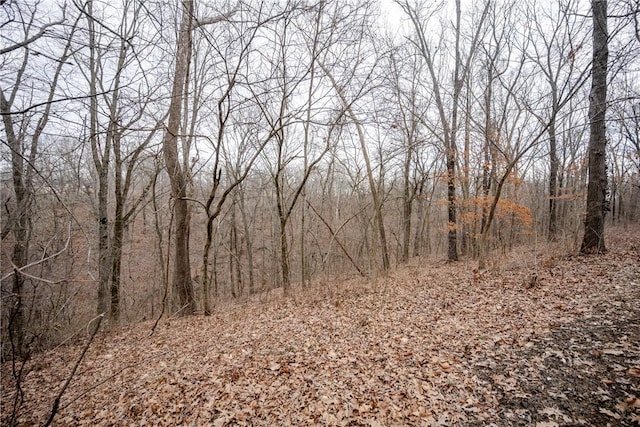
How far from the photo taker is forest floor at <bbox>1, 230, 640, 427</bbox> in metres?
3.09

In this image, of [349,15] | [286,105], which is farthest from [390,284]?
[349,15]

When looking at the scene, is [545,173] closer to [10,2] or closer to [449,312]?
[449,312]

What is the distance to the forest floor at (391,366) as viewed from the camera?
3.09 metres

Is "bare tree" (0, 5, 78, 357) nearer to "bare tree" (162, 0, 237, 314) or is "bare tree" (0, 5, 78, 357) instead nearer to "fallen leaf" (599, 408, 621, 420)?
"bare tree" (162, 0, 237, 314)

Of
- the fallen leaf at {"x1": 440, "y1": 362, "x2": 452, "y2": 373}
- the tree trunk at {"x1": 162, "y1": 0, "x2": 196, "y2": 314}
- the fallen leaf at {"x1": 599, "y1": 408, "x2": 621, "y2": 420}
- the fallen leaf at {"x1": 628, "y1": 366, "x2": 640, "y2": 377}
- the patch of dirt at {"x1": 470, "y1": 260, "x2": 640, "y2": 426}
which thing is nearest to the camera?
the fallen leaf at {"x1": 599, "y1": 408, "x2": 621, "y2": 420}

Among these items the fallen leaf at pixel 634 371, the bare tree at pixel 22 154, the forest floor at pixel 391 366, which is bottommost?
the forest floor at pixel 391 366

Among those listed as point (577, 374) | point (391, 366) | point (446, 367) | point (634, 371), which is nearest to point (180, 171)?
point (391, 366)

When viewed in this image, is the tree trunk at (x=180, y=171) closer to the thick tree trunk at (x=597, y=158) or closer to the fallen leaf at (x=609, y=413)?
the fallen leaf at (x=609, y=413)

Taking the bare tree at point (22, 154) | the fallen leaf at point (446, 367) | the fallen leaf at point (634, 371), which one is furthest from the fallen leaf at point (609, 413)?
the bare tree at point (22, 154)

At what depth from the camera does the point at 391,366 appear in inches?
155

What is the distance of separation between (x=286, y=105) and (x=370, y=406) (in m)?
6.25

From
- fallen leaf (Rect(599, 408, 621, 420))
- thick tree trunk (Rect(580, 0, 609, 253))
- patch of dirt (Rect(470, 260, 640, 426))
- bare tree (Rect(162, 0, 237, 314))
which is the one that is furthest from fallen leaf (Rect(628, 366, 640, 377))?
bare tree (Rect(162, 0, 237, 314))

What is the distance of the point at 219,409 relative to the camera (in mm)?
→ 3438

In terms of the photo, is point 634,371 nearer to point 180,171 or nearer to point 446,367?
point 446,367
